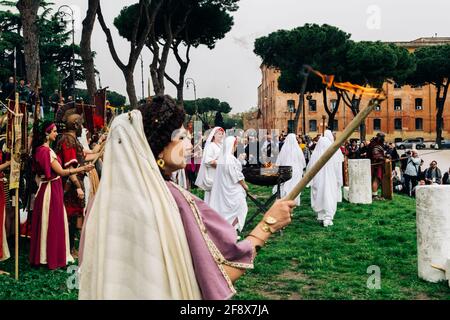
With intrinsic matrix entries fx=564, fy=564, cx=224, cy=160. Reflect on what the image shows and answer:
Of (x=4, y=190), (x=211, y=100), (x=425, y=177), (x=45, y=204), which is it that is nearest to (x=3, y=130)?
(x=4, y=190)

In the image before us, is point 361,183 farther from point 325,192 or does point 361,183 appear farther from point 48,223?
point 48,223

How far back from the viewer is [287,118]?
250 feet

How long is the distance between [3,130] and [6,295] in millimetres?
3027

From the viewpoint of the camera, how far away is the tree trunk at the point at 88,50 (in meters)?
14.8

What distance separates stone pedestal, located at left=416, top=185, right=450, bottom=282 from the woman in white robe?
4.25m

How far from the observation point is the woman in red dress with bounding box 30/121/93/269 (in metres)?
7.57

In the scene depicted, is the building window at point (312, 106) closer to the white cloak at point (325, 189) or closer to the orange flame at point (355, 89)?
the white cloak at point (325, 189)

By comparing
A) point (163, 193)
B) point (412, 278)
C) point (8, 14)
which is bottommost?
point (412, 278)

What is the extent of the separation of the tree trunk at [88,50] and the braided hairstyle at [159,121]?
1261 cm

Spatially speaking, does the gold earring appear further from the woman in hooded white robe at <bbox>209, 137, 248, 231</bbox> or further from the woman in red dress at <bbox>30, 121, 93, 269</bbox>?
the woman in hooded white robe at <bbox>209, 137, 248, 231</bbox>

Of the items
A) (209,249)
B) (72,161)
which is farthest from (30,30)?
(209,249)

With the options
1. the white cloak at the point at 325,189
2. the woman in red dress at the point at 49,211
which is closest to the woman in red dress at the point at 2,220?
the woman in red dress at the point at 49,211

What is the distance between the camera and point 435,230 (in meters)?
6.77

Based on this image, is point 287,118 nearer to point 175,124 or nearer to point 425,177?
point 425,177
